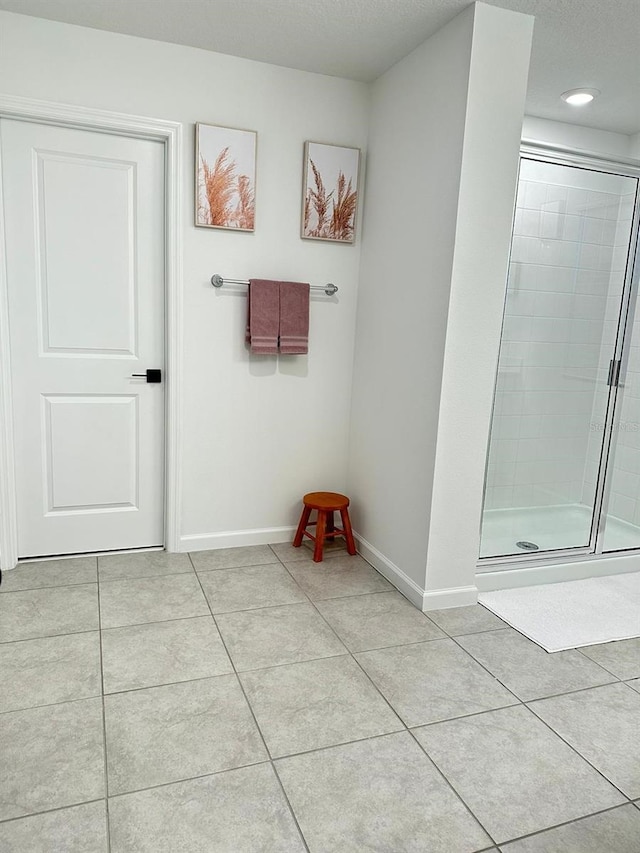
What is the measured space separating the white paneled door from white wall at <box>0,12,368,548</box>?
0.18m

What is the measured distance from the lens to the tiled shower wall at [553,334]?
2.88m

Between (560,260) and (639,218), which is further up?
(639,218)

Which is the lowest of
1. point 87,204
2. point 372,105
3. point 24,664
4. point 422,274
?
point 24,664

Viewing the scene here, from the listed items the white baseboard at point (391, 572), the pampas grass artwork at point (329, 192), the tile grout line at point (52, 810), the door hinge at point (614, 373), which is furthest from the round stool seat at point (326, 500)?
the tile grout line at point (52, 810)

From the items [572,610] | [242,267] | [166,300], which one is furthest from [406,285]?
[572,610]

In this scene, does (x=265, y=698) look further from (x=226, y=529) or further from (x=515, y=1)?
(x=515, y=1)

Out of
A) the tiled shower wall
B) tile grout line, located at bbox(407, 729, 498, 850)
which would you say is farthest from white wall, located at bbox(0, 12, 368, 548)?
tile grout line, located at bbox(407, 729, 498, 850)

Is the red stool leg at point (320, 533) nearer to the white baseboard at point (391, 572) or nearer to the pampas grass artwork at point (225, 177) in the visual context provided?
the white baseboard at point (391, 572)

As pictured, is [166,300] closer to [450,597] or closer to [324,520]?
[324,520]

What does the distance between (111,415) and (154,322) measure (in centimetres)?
49

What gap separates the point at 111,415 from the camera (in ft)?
9.73

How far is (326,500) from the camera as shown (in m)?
3.17

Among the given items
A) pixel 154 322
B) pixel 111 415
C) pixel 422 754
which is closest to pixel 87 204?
pixel 154 322

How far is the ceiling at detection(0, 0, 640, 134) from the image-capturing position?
2.30 metres
